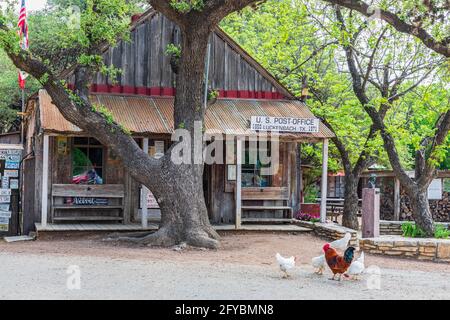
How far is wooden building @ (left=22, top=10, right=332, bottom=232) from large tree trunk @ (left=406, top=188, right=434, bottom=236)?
8.85ft

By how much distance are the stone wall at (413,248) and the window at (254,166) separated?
5.51 m

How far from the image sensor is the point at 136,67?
744 inches

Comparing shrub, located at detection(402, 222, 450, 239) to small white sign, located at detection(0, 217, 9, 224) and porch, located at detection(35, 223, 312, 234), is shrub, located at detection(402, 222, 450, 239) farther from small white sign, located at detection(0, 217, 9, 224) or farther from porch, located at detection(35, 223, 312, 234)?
small white sign, located at detection(0, 217, 9, 224)

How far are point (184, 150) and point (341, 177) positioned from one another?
22102 millimetres

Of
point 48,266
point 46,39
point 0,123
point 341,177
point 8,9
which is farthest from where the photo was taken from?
point 341,177

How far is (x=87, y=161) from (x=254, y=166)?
4.89 m

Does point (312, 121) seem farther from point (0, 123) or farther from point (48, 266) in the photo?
point (0, 123)

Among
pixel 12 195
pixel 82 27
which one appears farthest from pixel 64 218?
pixel 82 27

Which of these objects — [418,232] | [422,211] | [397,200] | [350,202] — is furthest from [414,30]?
[397,200]

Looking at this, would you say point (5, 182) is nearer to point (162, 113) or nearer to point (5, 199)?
point (5, 199)

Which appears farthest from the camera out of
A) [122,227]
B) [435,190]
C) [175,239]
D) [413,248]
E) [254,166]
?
[435,190]

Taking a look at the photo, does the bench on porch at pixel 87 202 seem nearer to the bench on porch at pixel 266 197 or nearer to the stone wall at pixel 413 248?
the bench on porch at pixel 266 197

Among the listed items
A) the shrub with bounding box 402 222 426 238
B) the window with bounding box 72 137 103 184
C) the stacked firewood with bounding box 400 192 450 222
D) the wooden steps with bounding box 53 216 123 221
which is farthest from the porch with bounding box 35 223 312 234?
the stacked firewood with bounding box 400 192 450 222

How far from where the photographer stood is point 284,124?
1803 cm
